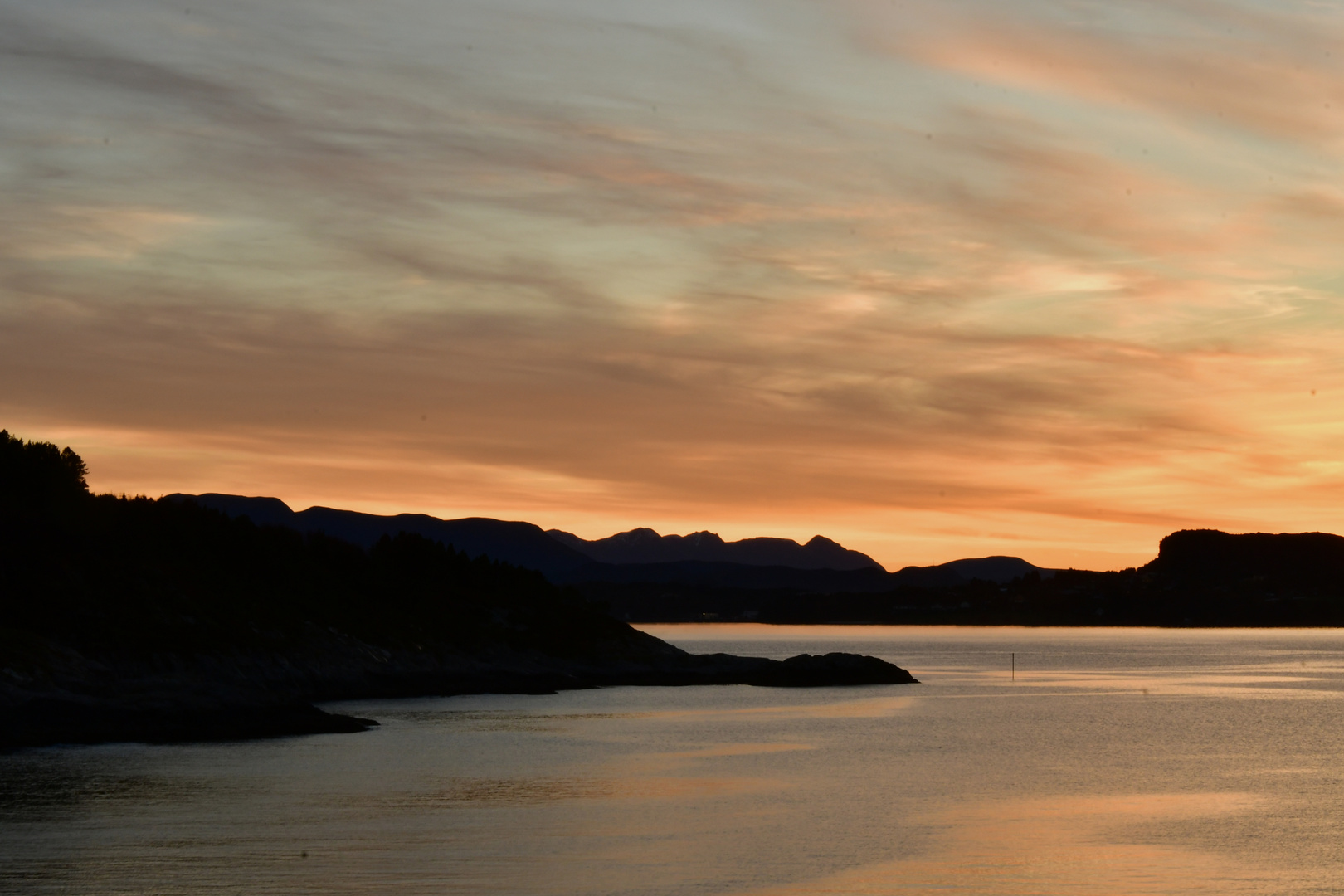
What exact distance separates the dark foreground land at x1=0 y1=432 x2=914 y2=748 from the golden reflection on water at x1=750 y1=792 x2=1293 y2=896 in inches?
1709

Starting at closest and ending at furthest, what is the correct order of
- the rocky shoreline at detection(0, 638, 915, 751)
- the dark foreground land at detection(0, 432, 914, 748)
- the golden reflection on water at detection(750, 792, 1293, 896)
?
the golden reflection on water at detection(750, 792, 1293, 896) → the rocky shoreline at detection(0, 638, 915, 751) → the dark foreground land at detection(0, 432, 914, 748)

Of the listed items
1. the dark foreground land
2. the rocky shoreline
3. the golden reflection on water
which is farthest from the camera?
the dark foreground land

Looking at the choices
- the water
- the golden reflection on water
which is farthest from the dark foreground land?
the golden reflection on water

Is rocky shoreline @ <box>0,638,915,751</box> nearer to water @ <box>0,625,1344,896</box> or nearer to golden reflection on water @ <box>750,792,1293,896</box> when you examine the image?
water @ <box>0,625,1344,896</box>

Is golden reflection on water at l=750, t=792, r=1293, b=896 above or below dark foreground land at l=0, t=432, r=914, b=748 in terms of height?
below

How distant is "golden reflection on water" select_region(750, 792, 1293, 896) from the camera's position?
3700 cm

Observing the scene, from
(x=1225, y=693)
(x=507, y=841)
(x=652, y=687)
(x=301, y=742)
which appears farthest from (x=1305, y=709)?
(x=507, y=841)

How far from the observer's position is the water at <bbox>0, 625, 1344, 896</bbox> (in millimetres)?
37750

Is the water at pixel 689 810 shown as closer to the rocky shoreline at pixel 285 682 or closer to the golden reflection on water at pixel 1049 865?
the golden reflection on water at pixel 1049 865

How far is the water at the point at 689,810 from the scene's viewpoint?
3775 centimetres

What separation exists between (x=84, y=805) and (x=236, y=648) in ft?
164

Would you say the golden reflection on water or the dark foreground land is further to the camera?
the dark foreground land

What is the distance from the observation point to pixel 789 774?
6234cm

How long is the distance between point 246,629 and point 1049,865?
74794 millimetres
